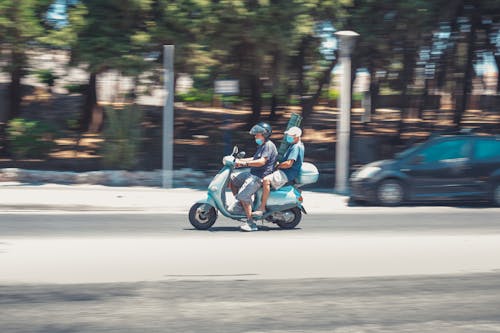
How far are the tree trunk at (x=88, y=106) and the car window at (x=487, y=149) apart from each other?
1301 centimetres

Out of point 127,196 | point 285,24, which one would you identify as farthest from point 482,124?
point 127,196

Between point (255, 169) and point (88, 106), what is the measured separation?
14981 millimetres

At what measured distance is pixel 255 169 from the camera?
11.8 metres

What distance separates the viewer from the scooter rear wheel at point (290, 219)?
484 inches

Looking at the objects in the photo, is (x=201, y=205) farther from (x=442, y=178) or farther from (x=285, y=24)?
(x=285, y=24)

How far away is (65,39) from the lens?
1916 centimetres

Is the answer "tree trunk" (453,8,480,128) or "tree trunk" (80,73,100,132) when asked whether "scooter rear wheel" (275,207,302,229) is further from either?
"tree trunk" (80,73,100,132)

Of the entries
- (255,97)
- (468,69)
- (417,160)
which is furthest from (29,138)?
(468,69)

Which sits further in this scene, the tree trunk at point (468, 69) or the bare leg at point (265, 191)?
the tree trunk at point (468, 69)

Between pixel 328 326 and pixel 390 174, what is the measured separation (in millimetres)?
10131

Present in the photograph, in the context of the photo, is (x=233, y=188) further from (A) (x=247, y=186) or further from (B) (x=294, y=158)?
(B) (x=294, y=158)

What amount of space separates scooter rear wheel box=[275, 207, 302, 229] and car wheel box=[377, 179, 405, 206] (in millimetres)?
4371

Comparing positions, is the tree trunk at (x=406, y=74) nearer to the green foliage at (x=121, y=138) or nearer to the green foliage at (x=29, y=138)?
the green foliage at (x=121, y=138)

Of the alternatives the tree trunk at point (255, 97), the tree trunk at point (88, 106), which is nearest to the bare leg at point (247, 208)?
the tree trunk at point (255, 97)
